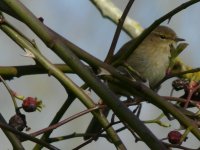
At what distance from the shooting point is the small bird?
432cm

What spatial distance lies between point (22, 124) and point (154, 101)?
0.43 m

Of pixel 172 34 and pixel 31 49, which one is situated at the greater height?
pixel 172 34

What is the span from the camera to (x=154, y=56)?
4.65m

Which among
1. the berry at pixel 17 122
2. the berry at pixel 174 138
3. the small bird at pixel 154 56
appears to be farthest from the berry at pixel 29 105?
the small bird at pixel 154 56

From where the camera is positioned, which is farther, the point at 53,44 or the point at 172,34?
the point at 172,34

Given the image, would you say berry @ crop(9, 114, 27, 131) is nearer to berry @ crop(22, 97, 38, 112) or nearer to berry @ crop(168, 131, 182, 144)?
berry @ crop(22, 97, 38, 112)

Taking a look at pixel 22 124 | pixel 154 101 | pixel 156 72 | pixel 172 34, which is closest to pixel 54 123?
pixel 22 124

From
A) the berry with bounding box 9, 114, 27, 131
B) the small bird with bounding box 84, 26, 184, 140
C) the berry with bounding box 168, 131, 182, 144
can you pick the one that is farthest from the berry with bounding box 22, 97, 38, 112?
the small bird with bounding box 84, 26, 184, 140

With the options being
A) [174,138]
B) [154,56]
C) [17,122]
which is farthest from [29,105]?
[154,56]

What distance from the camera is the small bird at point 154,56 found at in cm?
432

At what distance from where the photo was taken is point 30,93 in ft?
27.3

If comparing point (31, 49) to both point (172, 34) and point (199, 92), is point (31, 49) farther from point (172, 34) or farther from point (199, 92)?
point (172, 34)

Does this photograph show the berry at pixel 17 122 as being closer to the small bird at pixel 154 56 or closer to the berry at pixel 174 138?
the berry at pixel 174 138

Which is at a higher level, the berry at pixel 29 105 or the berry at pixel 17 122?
the berry at pixel 29 105
